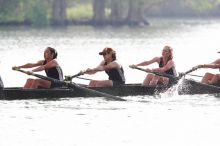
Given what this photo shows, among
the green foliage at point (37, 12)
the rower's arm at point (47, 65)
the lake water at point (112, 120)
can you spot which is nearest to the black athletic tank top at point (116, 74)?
the lake water at point (112, 120)

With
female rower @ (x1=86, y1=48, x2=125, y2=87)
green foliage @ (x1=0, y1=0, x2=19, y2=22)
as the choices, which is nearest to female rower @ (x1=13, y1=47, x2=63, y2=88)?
female rower @ (x1=86, y1=48, x2=125, y2=87)

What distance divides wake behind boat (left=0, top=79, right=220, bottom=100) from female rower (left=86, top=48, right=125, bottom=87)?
0.23 metres

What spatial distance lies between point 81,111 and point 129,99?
3107 millimetres

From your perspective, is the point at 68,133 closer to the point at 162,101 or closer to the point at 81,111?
the point at 81,111

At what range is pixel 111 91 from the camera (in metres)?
33.1

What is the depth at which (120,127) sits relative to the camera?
27312 mm

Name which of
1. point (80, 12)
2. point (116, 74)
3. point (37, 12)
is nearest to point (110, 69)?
point (116, 74)

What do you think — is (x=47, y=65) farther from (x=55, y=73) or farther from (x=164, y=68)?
(x=164, y=68)

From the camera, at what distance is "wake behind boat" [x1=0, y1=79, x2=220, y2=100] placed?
31.8 meters

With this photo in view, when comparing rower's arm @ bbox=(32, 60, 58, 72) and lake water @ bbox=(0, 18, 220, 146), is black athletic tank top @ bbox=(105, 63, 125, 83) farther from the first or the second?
rower's arm @ bbox=(32, 60, 58, 72)

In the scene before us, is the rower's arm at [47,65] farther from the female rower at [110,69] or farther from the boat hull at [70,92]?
Answer: the female rower at [110,69]

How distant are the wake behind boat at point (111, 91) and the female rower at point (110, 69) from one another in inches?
9.2

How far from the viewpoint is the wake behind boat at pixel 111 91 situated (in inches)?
1251

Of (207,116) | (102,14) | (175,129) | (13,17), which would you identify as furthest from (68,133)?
(102,14)
